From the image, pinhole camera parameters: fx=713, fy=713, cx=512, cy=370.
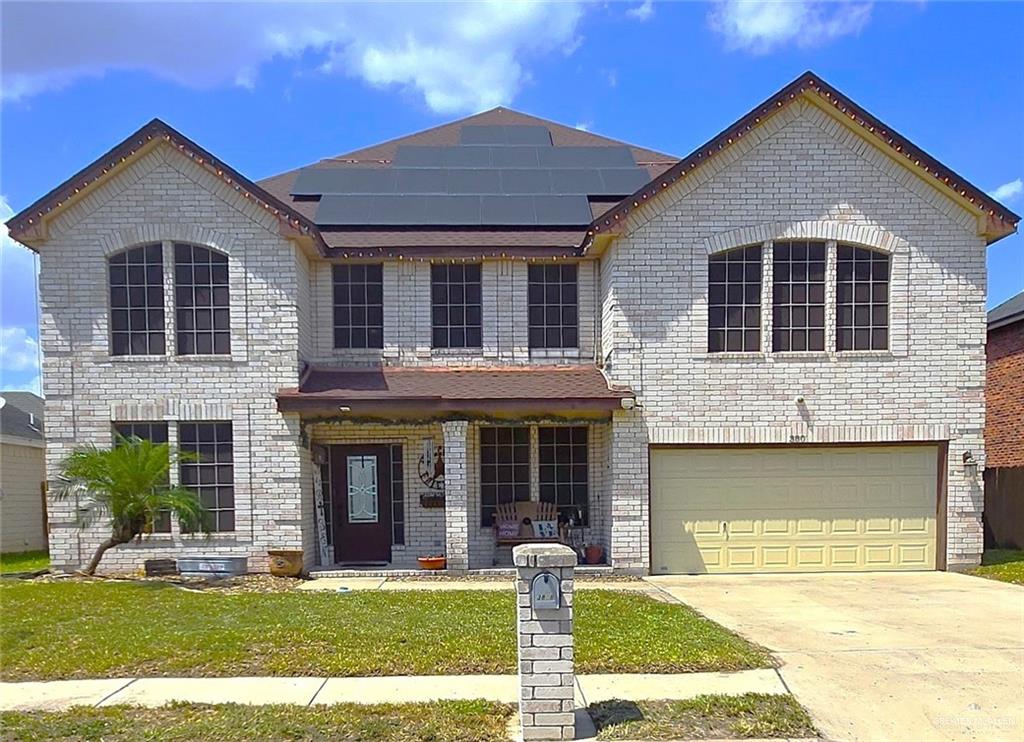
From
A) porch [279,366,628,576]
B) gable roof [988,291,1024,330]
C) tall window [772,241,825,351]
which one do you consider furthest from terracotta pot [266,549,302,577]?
gable roof [988,291,1024,330]

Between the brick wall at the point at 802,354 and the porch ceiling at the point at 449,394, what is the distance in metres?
0.69

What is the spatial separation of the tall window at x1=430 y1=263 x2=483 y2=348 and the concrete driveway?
17.8 feet

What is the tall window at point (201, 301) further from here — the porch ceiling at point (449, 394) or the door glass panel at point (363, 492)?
the door glass panel at point (363, 492)

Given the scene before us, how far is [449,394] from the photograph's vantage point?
11789mm

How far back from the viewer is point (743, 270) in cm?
1216

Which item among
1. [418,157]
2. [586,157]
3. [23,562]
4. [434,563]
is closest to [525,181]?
[586,157]

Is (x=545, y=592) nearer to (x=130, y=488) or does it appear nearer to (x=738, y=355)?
(x=738, y=355)

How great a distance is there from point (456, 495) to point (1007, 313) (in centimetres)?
1318

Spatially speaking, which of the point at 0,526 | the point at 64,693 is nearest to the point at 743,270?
the point at 64,693

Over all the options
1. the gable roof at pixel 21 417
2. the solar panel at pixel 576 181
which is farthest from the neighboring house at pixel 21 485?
the solar panel at pixel 576 181

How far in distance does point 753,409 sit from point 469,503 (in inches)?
205

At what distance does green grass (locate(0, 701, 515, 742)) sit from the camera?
5082 millimetres

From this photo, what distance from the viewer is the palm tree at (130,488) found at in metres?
10.9

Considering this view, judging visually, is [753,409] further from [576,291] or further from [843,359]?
[576,291]
